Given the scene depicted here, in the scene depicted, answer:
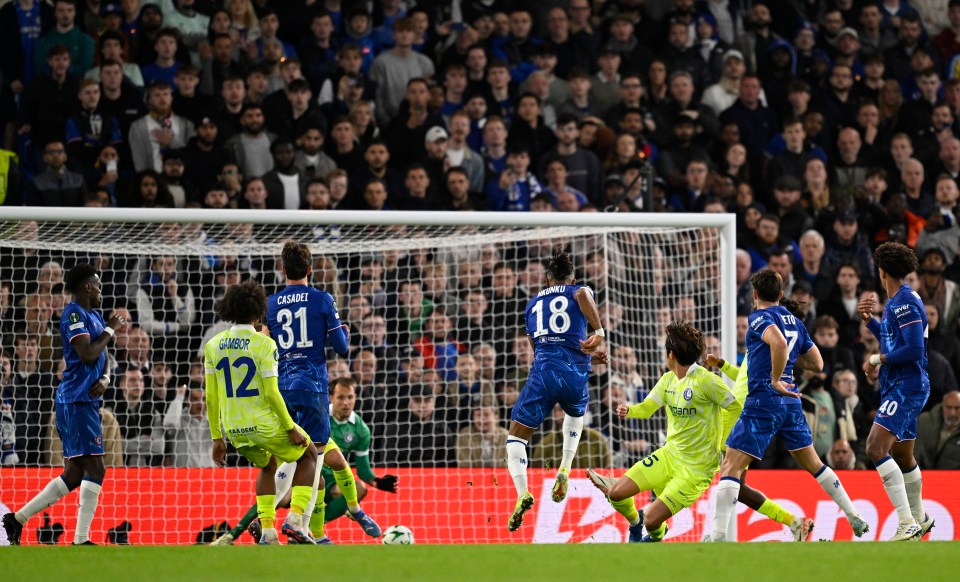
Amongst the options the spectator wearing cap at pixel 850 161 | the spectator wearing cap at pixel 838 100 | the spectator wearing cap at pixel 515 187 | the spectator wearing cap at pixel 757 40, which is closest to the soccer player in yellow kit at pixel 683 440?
the spectator wearing cap at pixel 515 187

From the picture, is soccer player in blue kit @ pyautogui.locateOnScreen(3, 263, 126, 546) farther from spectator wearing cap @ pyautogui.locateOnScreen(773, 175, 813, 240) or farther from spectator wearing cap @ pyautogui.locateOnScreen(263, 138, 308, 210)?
spectator wearing cap @ pyautogui.locateOnScreen(773, 175, 813, 240)

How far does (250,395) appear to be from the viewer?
8.51 metres

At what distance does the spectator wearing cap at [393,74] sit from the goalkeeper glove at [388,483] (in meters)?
5.41

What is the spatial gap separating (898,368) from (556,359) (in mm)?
2306

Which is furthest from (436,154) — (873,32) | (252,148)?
(873,32)

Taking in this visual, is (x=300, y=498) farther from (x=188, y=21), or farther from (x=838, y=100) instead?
(x=838, y=100)

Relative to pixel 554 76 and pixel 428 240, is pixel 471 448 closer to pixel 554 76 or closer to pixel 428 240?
pixel 428 240

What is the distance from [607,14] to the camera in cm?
1684

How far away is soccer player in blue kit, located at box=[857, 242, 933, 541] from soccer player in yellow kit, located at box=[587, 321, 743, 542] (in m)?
1.07

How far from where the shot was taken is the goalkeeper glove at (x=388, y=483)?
1066 centimetres

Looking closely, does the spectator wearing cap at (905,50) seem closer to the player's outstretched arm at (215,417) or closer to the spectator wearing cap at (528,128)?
the spectator wearing cap at (528,128)

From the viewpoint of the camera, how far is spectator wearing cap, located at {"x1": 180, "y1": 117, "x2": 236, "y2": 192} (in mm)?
13438

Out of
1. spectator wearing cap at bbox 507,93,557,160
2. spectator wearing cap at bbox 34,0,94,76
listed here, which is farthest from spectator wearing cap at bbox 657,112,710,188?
spectator wearing cap at bbox 34,0,94,76

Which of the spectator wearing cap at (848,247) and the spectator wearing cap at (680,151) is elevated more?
the spectator wearing cap at (680,151)
